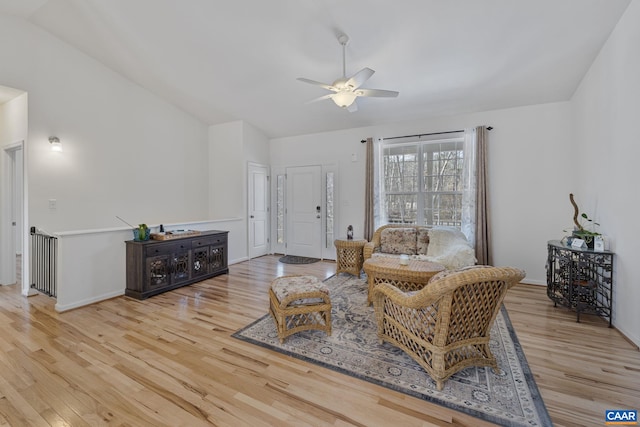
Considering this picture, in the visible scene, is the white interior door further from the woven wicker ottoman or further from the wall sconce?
the wall sconce

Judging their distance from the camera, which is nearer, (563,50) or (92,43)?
(563,50)

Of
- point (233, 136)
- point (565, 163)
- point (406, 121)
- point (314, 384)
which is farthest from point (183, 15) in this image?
point (565, 163)

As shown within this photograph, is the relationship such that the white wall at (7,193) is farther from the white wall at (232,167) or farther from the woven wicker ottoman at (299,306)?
the woven wicker ottoman at (299,306)

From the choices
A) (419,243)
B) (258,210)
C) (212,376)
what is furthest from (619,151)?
(258,210)

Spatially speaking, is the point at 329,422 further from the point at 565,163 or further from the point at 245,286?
the point at 565,163

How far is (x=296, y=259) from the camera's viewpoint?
6070 millimetres

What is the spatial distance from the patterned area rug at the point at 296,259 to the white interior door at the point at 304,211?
5.0 inches

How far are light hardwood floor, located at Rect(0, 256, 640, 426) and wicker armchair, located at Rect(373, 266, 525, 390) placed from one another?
0.35 meters

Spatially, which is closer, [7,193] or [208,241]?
[7,193]

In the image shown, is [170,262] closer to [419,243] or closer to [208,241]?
[208,241]

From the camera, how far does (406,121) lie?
204 inches

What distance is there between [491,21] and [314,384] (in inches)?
149

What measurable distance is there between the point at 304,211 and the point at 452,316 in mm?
4671

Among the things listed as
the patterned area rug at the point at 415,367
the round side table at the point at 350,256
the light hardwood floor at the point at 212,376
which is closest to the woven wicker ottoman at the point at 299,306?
the patterned area rug at the point at 415,367
